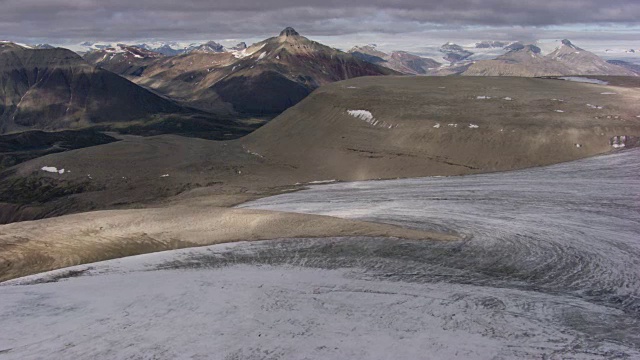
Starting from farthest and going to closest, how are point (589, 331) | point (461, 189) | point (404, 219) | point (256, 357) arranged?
point (461, 189) → point (404, 219) → point (589, 331) → point (256, 357)

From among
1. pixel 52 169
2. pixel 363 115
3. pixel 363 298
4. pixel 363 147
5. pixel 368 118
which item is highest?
pixel 363 115

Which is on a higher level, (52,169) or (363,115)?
(363,115)

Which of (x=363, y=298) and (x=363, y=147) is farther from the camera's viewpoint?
(x=363, y=147)

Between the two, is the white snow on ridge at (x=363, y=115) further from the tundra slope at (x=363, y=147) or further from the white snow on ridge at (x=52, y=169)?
the white snow on ridge at (x=52, y=169)

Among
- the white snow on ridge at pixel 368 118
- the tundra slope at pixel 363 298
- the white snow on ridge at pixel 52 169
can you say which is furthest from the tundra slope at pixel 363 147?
the tundra slope at pixel 363 298

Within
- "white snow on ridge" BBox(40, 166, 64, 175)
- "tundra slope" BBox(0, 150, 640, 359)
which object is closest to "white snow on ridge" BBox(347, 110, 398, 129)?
"tundra slope" BBox(0, 150, 640, 359)

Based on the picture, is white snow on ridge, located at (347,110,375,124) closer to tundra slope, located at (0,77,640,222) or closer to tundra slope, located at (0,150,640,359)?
tundra slope, located at (0,77,640,222)

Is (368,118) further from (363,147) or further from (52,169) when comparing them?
(52,169)

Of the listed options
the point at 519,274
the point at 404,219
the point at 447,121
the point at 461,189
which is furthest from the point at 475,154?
the point at 519,274

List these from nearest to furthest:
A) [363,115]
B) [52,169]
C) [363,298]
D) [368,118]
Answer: [363,298] < [52,169] < [368,118] < [363,115]

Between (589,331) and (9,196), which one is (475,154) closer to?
(589,331)

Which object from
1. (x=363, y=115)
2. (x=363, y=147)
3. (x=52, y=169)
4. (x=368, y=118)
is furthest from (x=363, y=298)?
(x=52, y=169)
